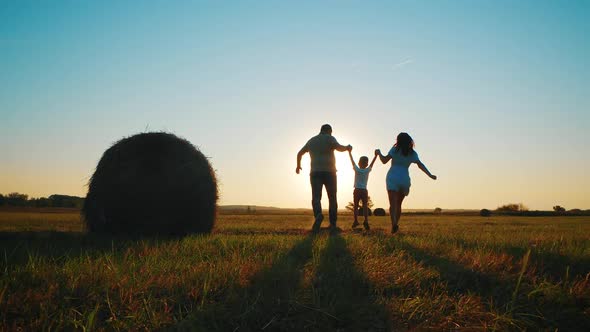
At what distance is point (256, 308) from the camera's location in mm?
2488

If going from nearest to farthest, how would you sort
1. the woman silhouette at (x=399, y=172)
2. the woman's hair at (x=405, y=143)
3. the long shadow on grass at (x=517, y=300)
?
1. the long shadow on grass at (x=517, y=300)
2. the woman silhouette at (x=399, y=172)
3. the woman's hair at (x=405, y=143)

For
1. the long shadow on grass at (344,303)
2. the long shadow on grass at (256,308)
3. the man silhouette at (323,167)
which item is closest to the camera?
the long shadow on grass at (256,308)

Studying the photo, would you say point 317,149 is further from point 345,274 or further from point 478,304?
Result: point 478,304

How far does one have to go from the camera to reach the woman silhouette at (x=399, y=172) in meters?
9.00

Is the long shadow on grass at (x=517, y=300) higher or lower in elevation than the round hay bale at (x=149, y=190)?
lower

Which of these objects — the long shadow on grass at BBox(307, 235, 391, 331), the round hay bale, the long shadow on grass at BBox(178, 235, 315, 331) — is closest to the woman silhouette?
the round hay bale

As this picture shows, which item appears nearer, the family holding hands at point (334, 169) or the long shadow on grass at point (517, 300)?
the long shadow on grass at point (517, 300)

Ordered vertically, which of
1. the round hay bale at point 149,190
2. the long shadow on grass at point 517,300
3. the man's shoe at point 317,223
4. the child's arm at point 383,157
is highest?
the child's arm at point 383,157

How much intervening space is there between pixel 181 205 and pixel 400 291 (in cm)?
527

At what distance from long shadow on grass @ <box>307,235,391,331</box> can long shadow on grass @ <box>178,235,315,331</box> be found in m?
0.13

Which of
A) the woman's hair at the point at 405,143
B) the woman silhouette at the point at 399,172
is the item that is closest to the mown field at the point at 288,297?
the woman silhouette at the point at 399,172

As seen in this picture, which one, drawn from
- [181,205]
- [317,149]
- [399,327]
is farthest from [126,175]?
[399,327]

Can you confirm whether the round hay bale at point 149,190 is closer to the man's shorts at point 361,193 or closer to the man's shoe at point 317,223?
the man's shoe at point 317,223

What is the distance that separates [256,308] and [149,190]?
211 inches
